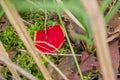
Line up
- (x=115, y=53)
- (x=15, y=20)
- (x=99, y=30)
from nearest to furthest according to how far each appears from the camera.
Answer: (x=99, y=30) → (x=15, y=20) → (x=115, y=53)

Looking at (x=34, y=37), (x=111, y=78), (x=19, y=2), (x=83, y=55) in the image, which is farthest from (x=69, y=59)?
(x=111, y=78)

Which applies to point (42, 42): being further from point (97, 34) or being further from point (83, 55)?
point (97, 34)

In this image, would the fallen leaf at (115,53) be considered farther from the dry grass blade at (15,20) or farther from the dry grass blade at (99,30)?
the dry grass blade at (99,30)

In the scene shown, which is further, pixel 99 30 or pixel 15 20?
pixel 15 20

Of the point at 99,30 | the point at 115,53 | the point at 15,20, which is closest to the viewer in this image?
the point at 99,30

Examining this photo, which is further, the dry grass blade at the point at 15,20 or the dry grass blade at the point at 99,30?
the dry grass blade at the point at 15,20

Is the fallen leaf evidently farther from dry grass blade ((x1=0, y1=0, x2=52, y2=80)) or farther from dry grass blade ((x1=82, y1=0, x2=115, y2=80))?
dry grass blade ((x1=82, y1=0, x2=115, y2=80))

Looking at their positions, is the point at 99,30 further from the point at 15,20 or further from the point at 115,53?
the point at 115,53

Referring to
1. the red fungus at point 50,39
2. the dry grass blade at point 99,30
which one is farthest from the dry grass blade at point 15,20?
the red fungus at point 50,39

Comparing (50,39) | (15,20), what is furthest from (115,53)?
(15,20)

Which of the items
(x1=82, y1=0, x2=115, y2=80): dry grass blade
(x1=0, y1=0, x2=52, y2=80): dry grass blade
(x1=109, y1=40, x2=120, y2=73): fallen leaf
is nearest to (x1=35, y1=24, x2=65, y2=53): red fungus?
(x1=109, y1=40, x2=120, y2=73): fallen leaf
